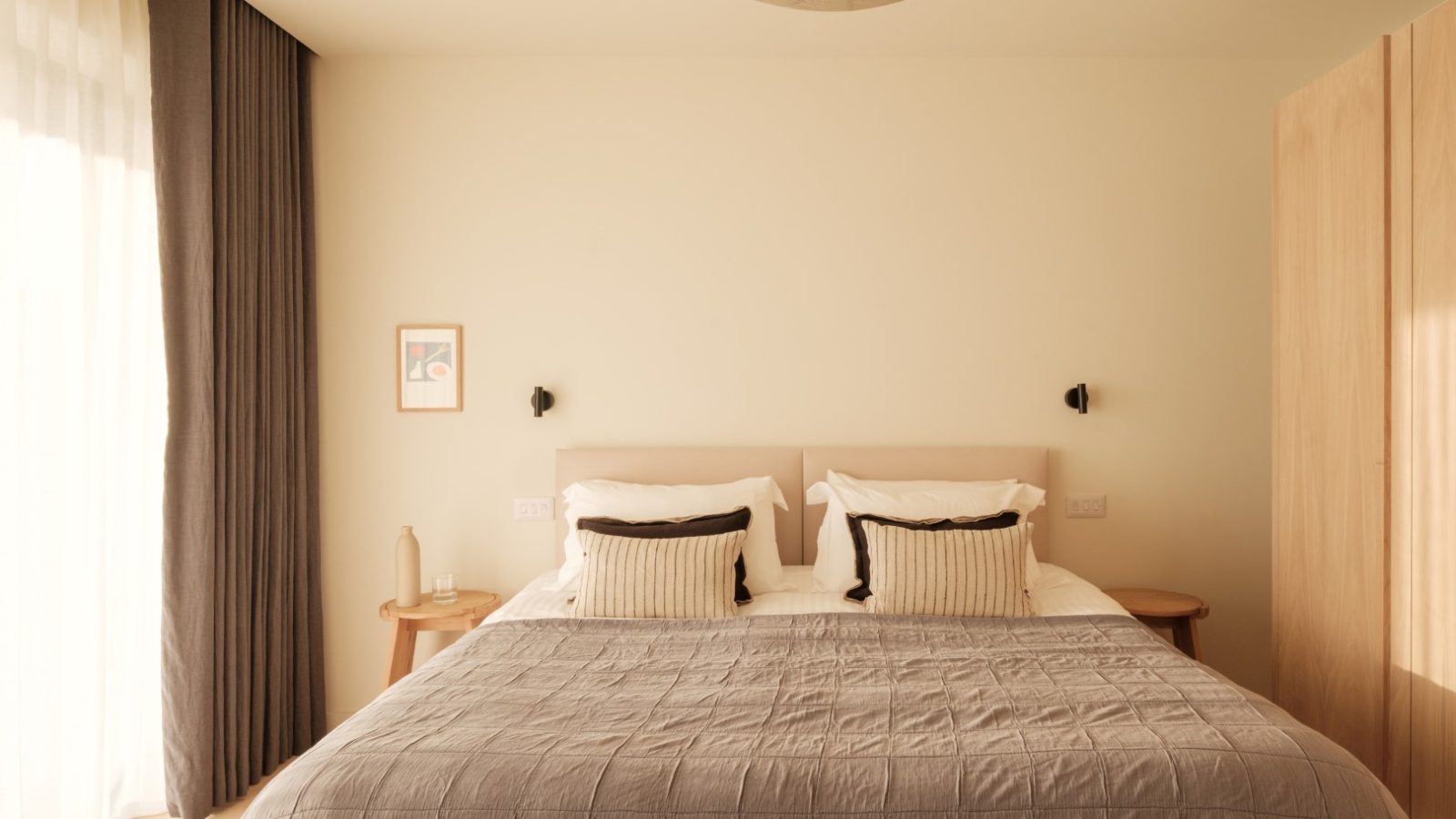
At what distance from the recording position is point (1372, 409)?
7.27 feet

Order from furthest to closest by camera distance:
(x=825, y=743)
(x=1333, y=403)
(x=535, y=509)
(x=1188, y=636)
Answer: (x=535, y=509)
(x=1188, y=636)
(x=1333, y=403)
(x=825, y=743)

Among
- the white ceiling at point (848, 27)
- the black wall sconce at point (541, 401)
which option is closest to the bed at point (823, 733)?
the black wall sconce at point (541, 401)

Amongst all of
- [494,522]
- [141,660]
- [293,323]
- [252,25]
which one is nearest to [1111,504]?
[494,522]

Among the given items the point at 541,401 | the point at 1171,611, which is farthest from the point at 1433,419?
the point at 541,401

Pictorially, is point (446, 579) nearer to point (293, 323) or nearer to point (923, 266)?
point (293, 323)

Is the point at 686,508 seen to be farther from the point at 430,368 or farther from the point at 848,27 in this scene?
the point at 848,27

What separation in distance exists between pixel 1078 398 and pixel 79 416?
3.26 metres

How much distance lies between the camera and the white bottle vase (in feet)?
9.62

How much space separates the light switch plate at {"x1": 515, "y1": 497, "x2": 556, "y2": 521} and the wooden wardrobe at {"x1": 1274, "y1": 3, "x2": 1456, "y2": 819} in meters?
2.53

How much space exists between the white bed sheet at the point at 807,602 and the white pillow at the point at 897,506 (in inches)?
2.4

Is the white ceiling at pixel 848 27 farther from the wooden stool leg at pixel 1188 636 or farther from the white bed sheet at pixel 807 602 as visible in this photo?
the wooden stool leg at pixel 1188 636

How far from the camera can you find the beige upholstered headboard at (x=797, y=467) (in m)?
3.09

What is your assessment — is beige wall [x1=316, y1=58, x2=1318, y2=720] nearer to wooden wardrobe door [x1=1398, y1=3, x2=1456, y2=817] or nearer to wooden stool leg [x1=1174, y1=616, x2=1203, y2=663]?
wooden stool leg [x1=1174, y1=616, x2=1203, y2=663]

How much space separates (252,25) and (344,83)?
0.40m
